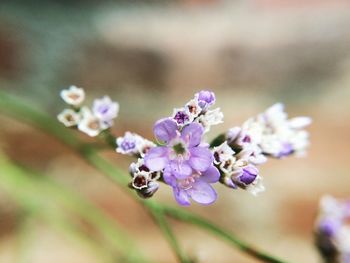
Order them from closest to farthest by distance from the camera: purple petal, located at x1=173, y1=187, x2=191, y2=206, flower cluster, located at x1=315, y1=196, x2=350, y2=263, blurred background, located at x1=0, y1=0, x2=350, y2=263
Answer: purple petal, located at x1=173, y1=187, x2=191, y2=206
flower cluster, located at x1=315, y1=196, x2=350, y2=263
blurred background, located at x1=0, y1=0, x2=350, y2=263

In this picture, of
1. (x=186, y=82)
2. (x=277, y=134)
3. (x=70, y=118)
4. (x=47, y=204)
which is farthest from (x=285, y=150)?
(x=186, y=82)

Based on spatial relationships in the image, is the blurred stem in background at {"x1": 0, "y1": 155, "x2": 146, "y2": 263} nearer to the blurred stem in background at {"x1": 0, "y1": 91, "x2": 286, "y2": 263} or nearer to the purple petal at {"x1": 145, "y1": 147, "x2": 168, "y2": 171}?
the blurred stem in background at {"x1": 0, "y1": 91, "x2": 286, "y2": 263}

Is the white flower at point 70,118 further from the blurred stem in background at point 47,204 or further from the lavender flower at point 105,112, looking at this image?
the blurred stem in background at point 47,204

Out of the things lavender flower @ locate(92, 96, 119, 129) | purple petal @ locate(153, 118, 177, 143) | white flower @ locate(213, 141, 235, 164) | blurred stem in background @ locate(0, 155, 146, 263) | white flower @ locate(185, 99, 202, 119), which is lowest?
purple petal @ locate(153, 118, 177, 143)

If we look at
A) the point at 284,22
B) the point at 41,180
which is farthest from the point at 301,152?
the point at 284,22

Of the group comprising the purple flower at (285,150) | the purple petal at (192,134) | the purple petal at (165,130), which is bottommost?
the purple petal at (165,130)

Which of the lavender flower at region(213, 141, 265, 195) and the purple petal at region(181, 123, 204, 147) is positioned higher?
the lavender flower at region(213, 141, 265, 195)

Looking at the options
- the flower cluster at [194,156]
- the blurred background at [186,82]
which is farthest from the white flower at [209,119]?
the blurred background at [186,82]

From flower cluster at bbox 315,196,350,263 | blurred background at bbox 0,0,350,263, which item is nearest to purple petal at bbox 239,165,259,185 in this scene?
→ flower cluster at bbox 315,196,350,263

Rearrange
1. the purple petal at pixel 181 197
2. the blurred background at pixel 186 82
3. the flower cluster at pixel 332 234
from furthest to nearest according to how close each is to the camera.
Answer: the blurred background at pixel 186 82, the flower cluster at pixel 332 234, the purple petal at pixel 181 197
